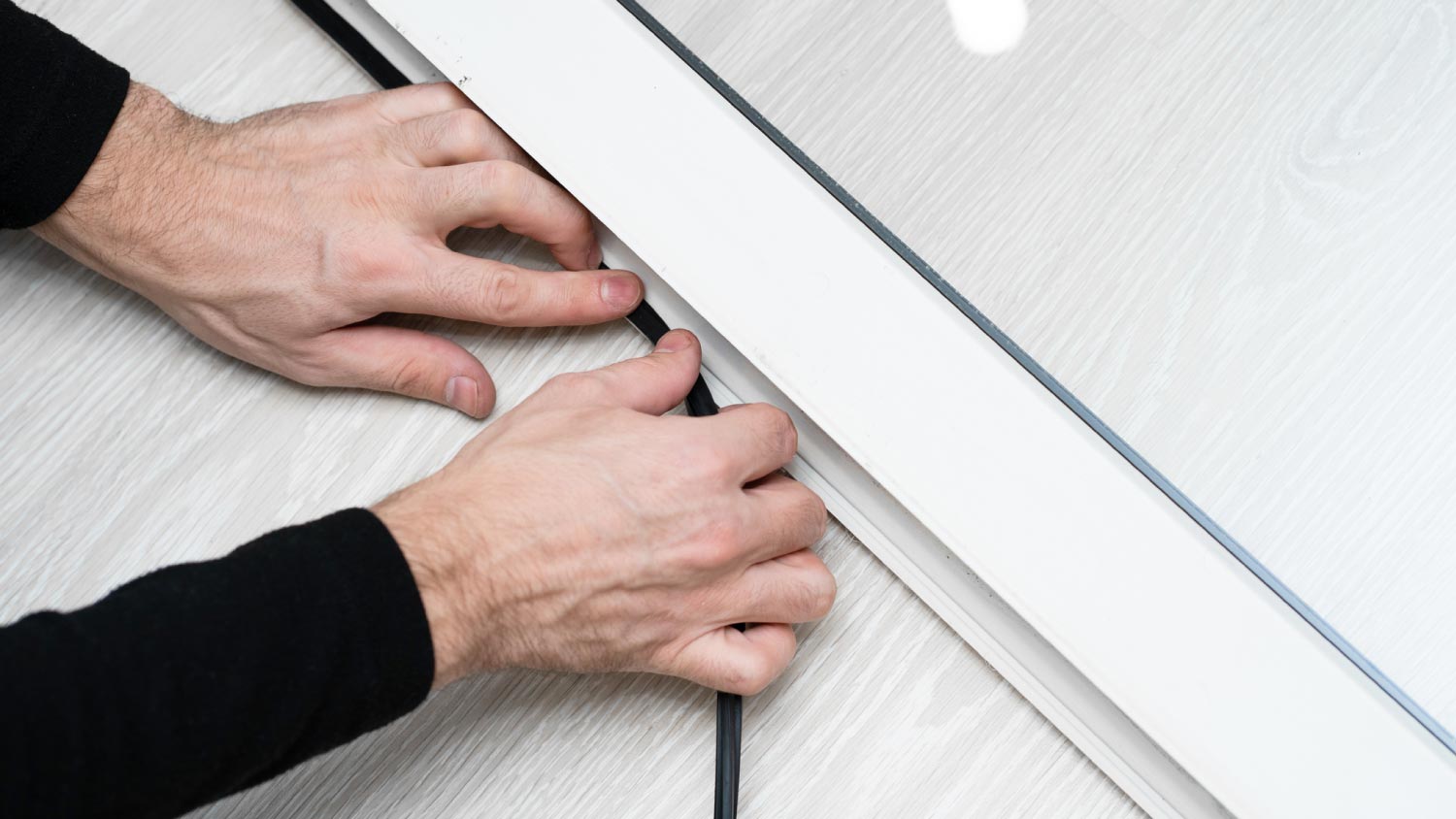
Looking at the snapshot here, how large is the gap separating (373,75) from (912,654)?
0.39m

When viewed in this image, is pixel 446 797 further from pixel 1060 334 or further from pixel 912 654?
pixel 1060 334

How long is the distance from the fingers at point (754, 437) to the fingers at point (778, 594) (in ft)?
0.14

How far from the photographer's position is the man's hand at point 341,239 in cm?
47

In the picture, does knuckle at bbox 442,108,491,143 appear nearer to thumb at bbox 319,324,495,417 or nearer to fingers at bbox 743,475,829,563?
thumb at bbox 319,324,495,417

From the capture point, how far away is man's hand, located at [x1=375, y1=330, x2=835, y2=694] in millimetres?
414

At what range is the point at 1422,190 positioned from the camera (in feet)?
1.25

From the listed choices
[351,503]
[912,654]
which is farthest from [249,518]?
[912,654]

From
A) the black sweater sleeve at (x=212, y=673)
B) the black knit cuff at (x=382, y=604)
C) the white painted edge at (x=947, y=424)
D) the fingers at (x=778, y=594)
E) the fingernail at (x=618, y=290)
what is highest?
the white painted edge at (x=947, y=424)

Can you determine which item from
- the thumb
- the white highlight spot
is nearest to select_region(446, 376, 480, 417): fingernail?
the thumb

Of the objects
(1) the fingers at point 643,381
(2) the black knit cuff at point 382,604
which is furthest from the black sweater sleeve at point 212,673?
(1) the fingers at point 643,381

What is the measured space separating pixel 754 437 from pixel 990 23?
0.64ft

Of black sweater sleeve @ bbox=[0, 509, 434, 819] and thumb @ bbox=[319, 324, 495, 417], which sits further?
thumb @ bbox=[319, 324, 495, 417]

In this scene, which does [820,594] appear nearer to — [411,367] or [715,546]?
[715,546]

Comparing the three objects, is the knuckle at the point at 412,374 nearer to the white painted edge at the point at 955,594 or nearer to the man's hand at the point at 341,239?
the man's hand at the point at 341,239
